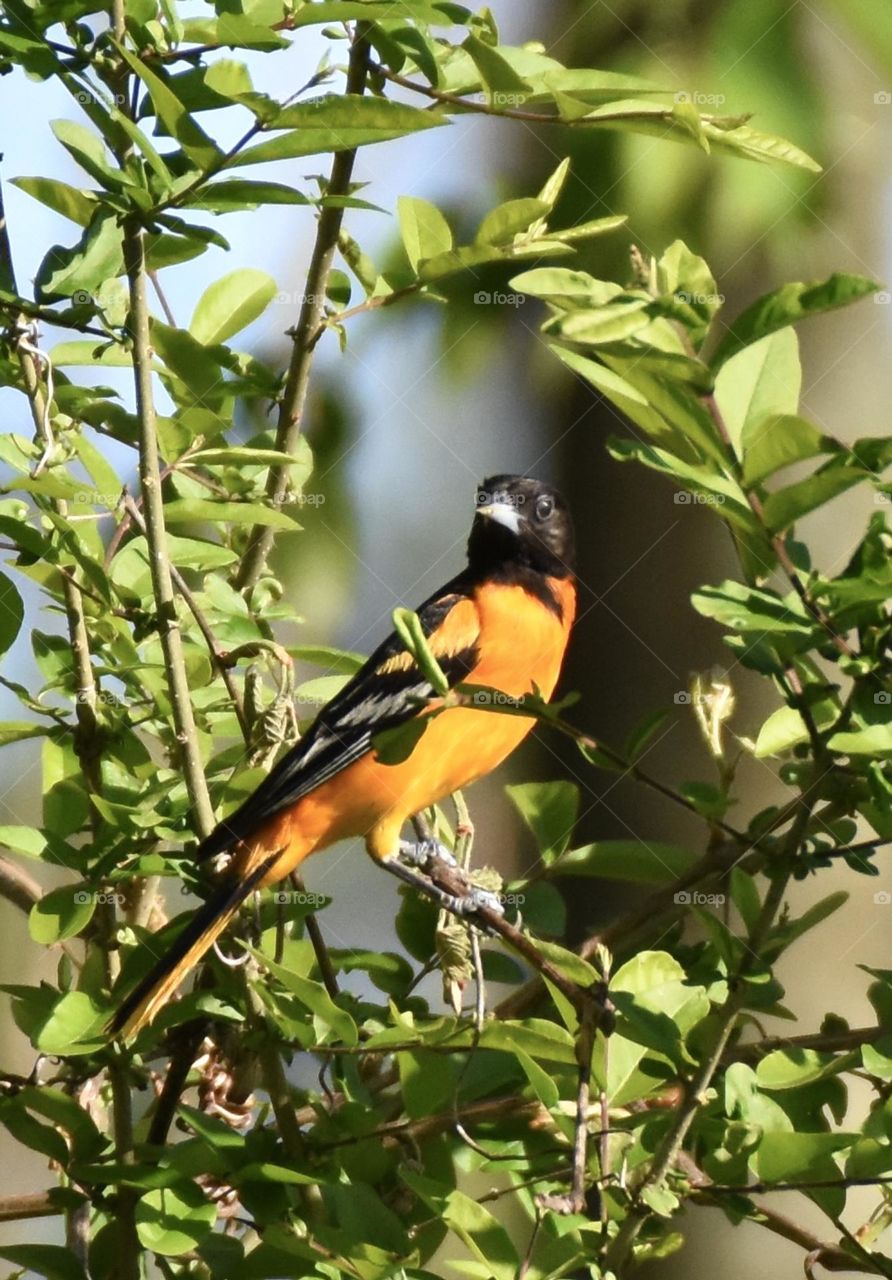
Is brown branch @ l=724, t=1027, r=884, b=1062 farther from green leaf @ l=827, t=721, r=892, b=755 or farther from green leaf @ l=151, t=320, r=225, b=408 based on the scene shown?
green leaf @ l=151, t=320, r=225, b=408

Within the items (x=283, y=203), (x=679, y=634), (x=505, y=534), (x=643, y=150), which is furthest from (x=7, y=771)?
(x=283, y=203)

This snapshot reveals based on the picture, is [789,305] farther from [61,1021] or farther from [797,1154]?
[61,1021]

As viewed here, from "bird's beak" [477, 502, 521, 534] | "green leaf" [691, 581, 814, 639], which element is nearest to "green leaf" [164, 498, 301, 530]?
"green leaf" [691, 581, 814, 639]

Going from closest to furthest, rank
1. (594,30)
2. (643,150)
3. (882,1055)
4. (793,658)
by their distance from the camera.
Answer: (793,658) < (882,1055) < (643,150) < (594,30)

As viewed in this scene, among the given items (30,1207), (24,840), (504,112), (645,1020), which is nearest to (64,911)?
(24,840)

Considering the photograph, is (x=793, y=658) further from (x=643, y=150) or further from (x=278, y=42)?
(x=643, y=150)

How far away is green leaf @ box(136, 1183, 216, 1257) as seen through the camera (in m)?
1.84

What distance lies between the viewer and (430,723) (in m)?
3.45

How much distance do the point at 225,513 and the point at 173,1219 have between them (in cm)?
91

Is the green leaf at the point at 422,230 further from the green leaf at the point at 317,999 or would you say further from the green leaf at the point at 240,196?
the green leaf at the point at 317,999

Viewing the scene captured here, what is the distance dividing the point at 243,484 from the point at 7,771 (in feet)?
6.85

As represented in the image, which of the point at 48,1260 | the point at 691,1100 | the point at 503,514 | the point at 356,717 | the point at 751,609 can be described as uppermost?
the point at 503,514

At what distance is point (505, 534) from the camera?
422 centimetres

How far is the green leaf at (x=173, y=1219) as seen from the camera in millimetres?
1840
